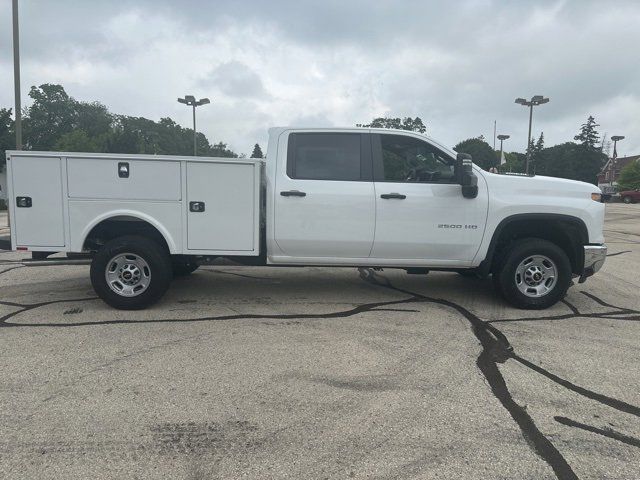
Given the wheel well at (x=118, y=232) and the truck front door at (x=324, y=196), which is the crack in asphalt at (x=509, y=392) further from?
the wheel well at (x=118, y=232)

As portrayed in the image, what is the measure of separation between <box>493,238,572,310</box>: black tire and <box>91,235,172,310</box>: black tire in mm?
3970

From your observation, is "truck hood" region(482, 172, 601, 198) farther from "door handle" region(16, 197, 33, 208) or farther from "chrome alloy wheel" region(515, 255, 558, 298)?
"door handle" region(16, 197, 33, 208)

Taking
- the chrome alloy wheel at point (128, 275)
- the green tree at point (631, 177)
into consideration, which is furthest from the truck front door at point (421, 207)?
the green tree at point (631, 177)

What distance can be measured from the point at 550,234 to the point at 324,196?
112 inches

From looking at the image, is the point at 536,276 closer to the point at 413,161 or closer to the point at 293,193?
the point at 413,161

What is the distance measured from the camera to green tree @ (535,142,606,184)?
89188 millimetres

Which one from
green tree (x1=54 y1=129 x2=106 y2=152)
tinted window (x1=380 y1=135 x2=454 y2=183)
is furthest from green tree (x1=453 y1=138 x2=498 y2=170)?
green tree (x1=54 y1=129 x2=106 y2=152)

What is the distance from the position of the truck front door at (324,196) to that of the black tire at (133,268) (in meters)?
1.36

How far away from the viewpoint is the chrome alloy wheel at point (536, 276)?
578 centimetres

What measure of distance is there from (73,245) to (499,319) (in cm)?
487

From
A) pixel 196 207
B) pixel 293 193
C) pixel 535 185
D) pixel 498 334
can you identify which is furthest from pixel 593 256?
pixel 196 207

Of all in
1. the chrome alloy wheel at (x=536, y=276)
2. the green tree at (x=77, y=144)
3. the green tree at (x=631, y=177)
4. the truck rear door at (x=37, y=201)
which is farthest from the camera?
the green tree at (x=631, y=177)

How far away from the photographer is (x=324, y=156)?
18.7ft

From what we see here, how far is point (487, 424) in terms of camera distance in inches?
124
